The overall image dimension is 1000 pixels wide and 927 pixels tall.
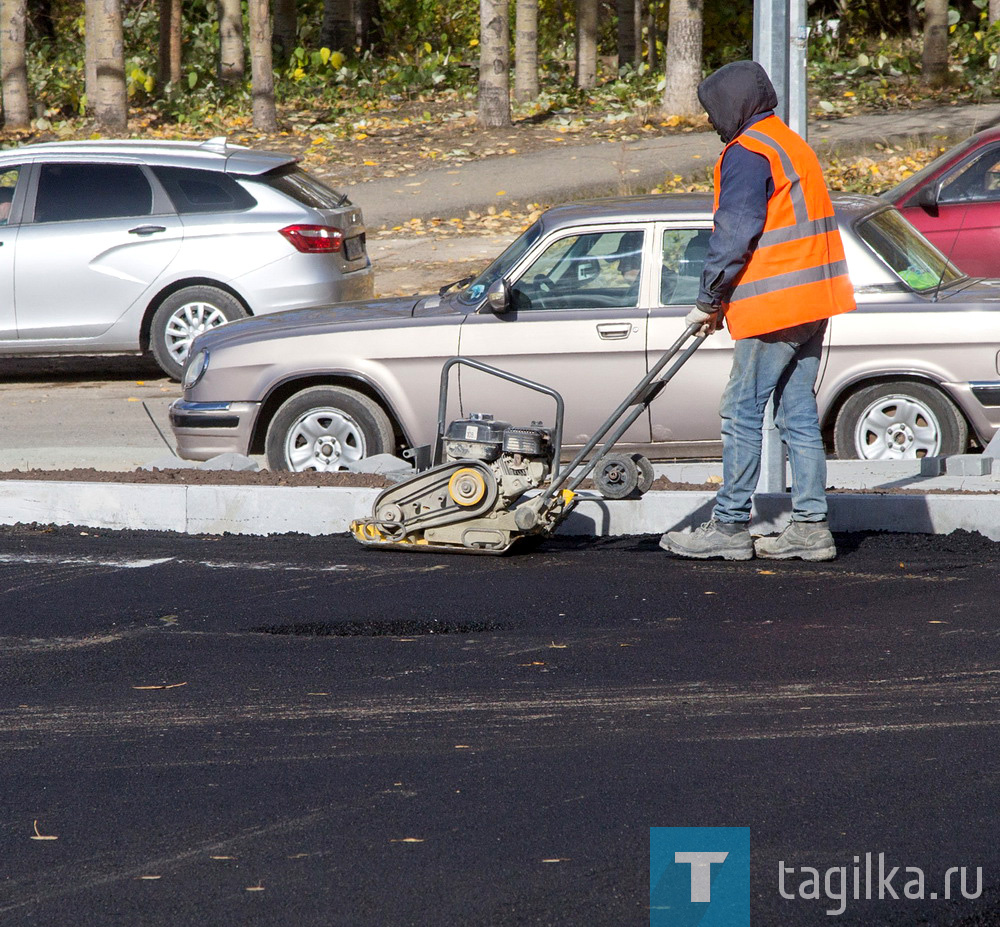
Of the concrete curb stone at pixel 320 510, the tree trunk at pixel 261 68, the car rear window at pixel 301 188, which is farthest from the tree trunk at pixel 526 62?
the concrete curb stone at pixel 320 510

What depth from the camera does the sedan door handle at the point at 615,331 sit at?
7.81m

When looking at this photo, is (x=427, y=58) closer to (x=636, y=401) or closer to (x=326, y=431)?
(x=326, y=431)

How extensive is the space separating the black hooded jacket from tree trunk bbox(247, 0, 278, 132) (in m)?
18.9

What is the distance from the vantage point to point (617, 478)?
6.22m

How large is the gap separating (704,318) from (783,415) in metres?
0.64

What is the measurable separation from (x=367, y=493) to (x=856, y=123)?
18.2m

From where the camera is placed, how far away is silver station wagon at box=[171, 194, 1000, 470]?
25.6 ft

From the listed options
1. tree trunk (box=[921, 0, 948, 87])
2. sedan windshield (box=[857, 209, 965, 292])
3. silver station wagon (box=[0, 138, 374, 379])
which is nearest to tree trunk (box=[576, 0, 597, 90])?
tree trunk (box=[921, 0, 948, 87])

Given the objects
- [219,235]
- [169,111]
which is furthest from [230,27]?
[219,235]

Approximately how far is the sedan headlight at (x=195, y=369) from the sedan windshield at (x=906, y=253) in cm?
386

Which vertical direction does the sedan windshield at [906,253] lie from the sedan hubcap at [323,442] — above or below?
above

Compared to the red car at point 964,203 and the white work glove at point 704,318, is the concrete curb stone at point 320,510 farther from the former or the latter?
the red car at point 964,203

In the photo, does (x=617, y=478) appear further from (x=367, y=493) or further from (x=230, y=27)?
(x=230, y=27)

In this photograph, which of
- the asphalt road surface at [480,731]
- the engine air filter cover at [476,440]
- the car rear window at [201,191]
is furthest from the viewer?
the car rear window at [201,191]
